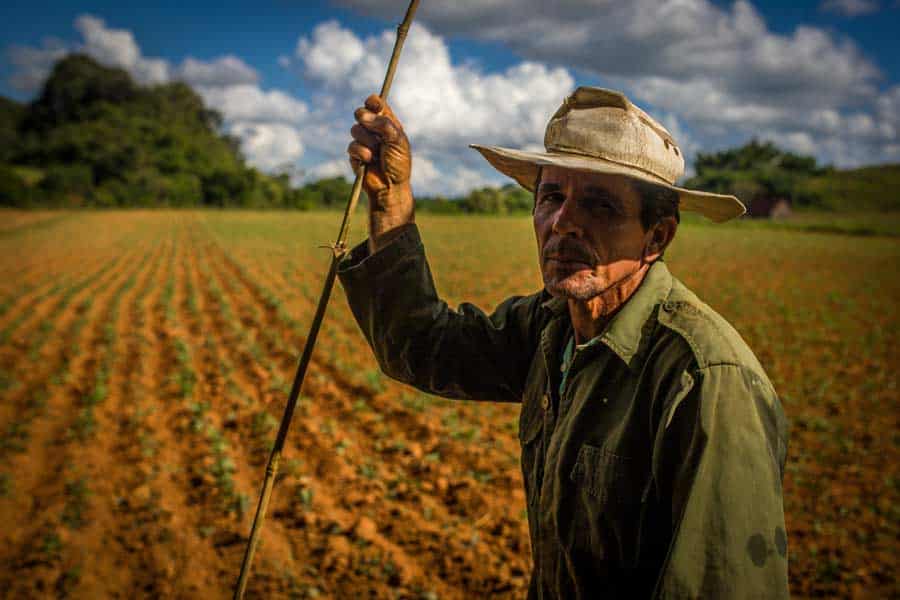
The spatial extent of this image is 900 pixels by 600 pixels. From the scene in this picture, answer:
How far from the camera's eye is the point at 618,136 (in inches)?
55.4

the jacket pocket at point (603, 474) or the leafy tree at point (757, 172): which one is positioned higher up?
the leafy tree at point (757, 172)

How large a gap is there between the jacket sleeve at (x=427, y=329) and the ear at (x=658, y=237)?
445 mm

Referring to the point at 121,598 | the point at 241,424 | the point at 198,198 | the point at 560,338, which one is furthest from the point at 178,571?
the point at 198,198

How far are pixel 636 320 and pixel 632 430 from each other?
28cm

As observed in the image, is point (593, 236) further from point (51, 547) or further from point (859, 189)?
point (859, 189)

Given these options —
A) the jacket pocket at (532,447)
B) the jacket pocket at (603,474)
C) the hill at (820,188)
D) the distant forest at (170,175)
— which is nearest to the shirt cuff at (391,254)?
the jacket pocket at (532,447)

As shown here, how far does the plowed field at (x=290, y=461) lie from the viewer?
3826 mm

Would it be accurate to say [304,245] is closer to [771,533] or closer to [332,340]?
[332,340]

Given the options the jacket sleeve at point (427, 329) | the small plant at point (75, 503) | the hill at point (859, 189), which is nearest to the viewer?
the jacket sleeve at point (427, 329)

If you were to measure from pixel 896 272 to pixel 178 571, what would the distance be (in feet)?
90.5

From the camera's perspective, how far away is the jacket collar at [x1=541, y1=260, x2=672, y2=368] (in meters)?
1.35

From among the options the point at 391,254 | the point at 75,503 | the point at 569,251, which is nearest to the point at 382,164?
the point at 391,254

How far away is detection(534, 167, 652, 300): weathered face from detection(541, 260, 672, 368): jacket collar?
2.9 inches

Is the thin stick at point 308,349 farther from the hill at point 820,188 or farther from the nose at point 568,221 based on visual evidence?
the hill at point 820,188
